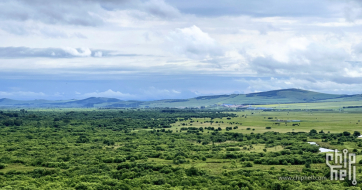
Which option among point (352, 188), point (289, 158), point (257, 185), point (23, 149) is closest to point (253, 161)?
point (289, 158)

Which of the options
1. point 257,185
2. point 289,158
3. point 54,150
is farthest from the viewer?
point 54,150

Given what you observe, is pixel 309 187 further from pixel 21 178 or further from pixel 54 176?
pixel 21 178

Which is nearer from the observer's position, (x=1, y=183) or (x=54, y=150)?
(x=1, y=183)

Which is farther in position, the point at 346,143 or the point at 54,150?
the point at 346,143

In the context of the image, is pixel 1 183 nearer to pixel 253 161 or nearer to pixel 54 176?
pixel 54 176

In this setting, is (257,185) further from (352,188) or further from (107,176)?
(107,176)

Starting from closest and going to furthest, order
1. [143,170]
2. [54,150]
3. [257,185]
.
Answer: [257,185], [143,170], [54,150]

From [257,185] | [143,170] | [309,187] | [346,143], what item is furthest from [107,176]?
[346,143]

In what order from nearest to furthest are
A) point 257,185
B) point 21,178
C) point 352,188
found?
1. point 352,188
2. point 257,185
3. point 21,178

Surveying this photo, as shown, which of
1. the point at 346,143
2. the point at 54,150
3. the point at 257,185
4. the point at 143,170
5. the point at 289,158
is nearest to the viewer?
the point at 257,185
